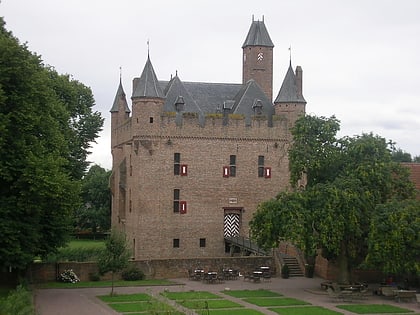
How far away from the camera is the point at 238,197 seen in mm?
47438

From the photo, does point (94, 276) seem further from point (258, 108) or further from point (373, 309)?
point (258, 108)

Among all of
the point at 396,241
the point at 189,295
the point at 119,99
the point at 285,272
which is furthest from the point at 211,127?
the point at 396,241

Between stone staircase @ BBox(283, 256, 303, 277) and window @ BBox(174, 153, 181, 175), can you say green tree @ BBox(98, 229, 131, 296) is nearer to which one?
stone staircase @ BBox(283, 256, 303, 277)

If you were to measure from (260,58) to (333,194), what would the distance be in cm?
2273

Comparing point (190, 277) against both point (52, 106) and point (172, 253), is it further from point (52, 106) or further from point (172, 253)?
point (52, 106)

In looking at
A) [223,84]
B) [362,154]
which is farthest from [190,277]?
[223,84]

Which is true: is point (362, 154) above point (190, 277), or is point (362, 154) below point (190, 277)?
above

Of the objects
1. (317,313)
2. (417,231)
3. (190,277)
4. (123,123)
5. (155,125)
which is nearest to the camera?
(317,313)

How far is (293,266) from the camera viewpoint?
3925cm

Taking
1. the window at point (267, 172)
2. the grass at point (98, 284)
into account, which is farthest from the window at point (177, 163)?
the grass at point (98, 284)

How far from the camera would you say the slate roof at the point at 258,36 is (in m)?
51.0

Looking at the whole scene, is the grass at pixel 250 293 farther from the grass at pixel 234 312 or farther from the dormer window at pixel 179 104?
the dormer window at pixel 179 104

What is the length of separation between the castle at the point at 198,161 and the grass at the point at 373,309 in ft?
65.7

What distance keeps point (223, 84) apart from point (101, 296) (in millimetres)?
24705
